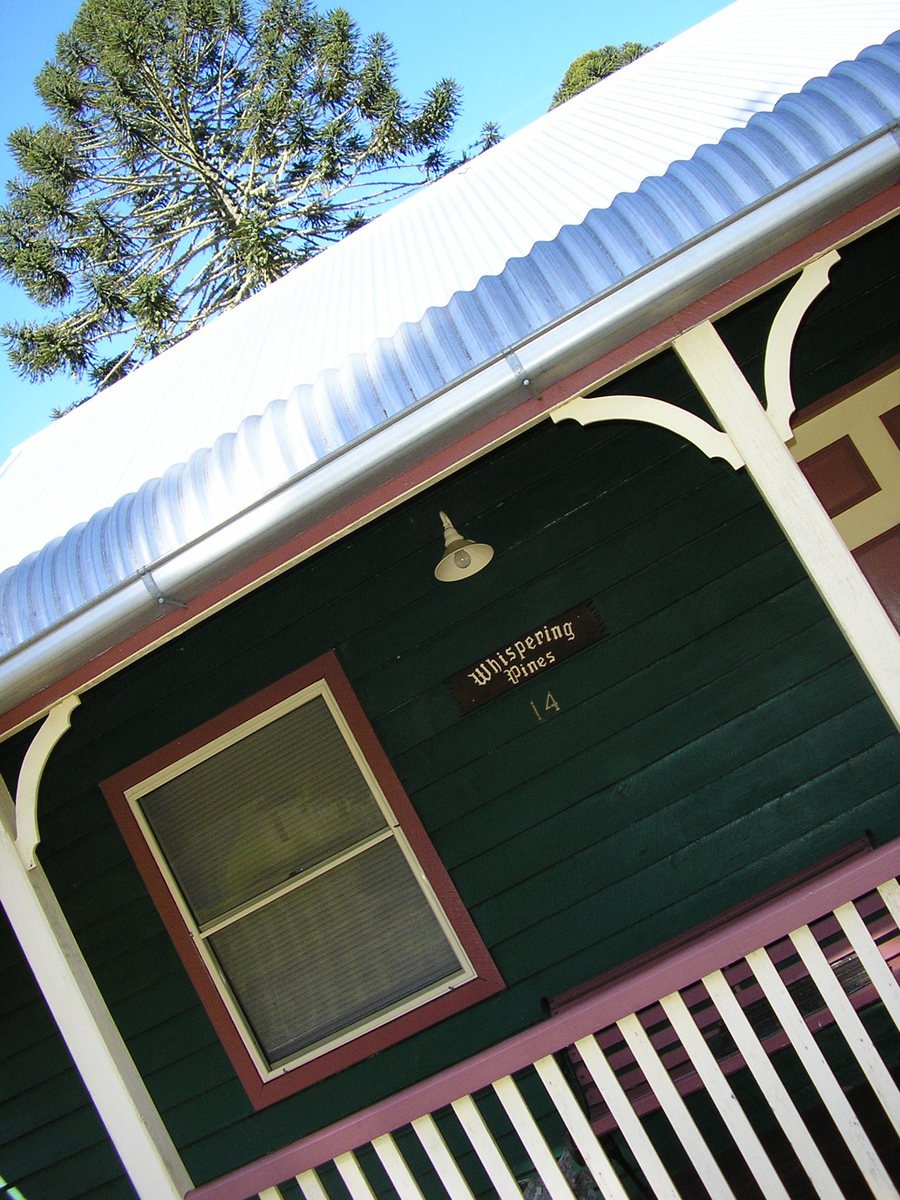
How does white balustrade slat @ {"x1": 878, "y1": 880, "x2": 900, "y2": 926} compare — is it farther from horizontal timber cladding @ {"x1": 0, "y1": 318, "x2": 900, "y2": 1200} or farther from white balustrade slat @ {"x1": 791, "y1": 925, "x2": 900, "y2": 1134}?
horizontal timber cladding @ {"x1": 0, "y1": 318, "x2": 900, "y2": 1200}

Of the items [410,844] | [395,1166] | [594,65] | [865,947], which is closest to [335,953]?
[410,844]

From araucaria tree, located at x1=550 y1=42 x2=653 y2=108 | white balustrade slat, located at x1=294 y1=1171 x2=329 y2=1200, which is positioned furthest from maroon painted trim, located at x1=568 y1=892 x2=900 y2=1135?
araucaria tree, located at x1=550 y1=42 x2=653 y2=108

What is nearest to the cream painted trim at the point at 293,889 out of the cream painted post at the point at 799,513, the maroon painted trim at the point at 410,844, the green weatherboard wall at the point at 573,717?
the maroon painted trim at the point at 410,844

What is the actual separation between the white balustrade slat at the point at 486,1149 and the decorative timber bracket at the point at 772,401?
1965mm

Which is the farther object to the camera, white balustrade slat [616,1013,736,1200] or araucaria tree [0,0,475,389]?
araucaria tree [0,0,475,389]

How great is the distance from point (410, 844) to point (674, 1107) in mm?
1727

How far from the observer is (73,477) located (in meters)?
4.98

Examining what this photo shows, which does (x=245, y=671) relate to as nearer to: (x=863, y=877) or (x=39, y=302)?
(x=863, y=877)

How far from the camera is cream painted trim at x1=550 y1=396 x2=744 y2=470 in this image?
319 centimetres

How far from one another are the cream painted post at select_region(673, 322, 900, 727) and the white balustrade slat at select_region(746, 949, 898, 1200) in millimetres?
805

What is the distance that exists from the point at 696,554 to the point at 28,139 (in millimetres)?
15329

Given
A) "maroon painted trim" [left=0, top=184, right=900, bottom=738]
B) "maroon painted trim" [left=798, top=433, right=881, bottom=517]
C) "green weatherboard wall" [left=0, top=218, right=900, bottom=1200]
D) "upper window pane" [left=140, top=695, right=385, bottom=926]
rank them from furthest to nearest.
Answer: "upper window pane" [left=140, top=695, right=385, bottom=926], "maroon painted trim" [left=798, top=433, right=881, bottom=517], "green weatherboard wall" [left=0, top=218, right=900, bottom=1200], "maroon painted trim" [left=0, top=184, right=900, bottom=738]

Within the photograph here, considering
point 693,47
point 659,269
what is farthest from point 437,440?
point 693,47

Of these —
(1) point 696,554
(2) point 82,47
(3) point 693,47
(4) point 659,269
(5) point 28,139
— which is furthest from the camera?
(2) point 82,47
